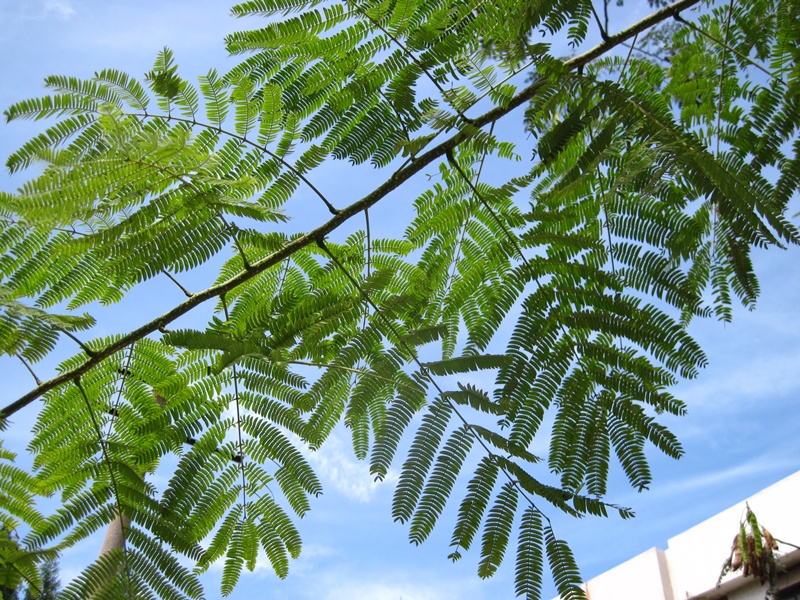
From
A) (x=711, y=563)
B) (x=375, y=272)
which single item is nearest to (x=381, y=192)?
(x=375, y=272)

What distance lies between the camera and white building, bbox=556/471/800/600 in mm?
13070

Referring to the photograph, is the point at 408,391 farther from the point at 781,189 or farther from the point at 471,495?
the point at 781,189

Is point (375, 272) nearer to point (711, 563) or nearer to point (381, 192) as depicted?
point (381, 192)

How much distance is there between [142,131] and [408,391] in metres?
1.20

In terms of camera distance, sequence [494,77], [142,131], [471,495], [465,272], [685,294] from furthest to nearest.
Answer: [465,272] < [685,294] < [494,77] < [471,495] < [142,131]

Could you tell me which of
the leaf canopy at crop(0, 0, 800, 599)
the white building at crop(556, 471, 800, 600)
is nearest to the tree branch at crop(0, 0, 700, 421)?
the leaf canopy at crop(0, 0, 800, 599)

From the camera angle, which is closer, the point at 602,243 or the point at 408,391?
the point at 408,391

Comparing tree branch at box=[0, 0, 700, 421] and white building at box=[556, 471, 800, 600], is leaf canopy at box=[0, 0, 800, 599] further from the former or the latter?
white building at box=[556, 471, 800, 600]

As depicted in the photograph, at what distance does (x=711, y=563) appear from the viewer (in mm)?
14633

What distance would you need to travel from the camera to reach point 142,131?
2.43m

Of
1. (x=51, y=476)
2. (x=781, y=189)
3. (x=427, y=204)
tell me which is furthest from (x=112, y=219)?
(x=781, y=189)

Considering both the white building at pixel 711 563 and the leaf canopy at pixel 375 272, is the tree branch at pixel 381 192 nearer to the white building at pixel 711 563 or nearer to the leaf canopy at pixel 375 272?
the leaf canopy at pixel 375 272

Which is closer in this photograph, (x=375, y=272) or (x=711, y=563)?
(x=375, y=272)

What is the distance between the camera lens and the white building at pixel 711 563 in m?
13.1
